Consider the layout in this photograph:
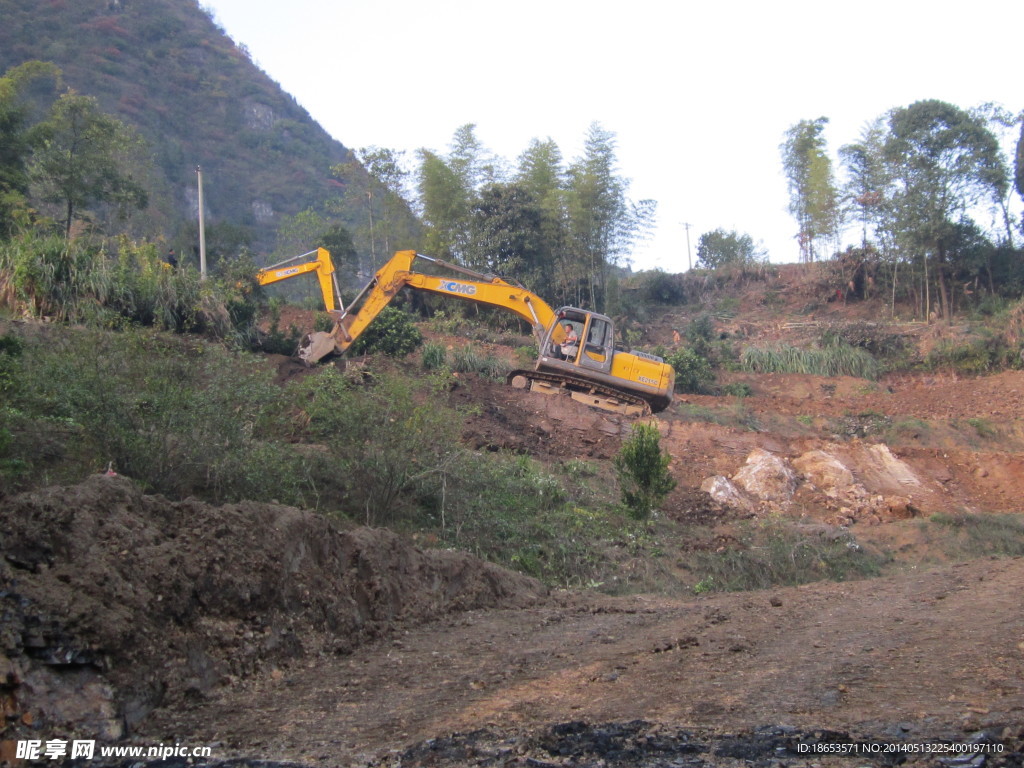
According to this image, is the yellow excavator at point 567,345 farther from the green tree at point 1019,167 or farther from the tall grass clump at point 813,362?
the green tree at point 1019,167

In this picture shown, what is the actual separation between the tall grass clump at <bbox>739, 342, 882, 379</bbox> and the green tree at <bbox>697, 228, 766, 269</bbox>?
18163 millimetres

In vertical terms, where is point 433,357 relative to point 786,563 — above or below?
above

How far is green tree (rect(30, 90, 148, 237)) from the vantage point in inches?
861

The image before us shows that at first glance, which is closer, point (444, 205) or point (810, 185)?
point (444, 205)

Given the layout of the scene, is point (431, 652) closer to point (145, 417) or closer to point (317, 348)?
point (145, 417)

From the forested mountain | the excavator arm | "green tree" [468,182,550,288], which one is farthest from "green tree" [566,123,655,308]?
the forested mountain

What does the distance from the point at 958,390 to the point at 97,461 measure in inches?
1008

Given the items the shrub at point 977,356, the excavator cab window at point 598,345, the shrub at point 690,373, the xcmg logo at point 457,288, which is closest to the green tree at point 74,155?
the xcmg logo at point 457,288

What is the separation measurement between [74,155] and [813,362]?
919 inches

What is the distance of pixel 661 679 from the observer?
598 centimetres

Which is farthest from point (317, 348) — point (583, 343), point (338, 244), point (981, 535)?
point (338, 244)

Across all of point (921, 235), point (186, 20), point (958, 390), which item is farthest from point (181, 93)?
point (958, 390)

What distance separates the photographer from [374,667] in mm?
6785

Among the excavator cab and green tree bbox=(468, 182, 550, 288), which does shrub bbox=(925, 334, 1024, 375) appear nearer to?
green tree bbox=(468, 182, 550, 288)
